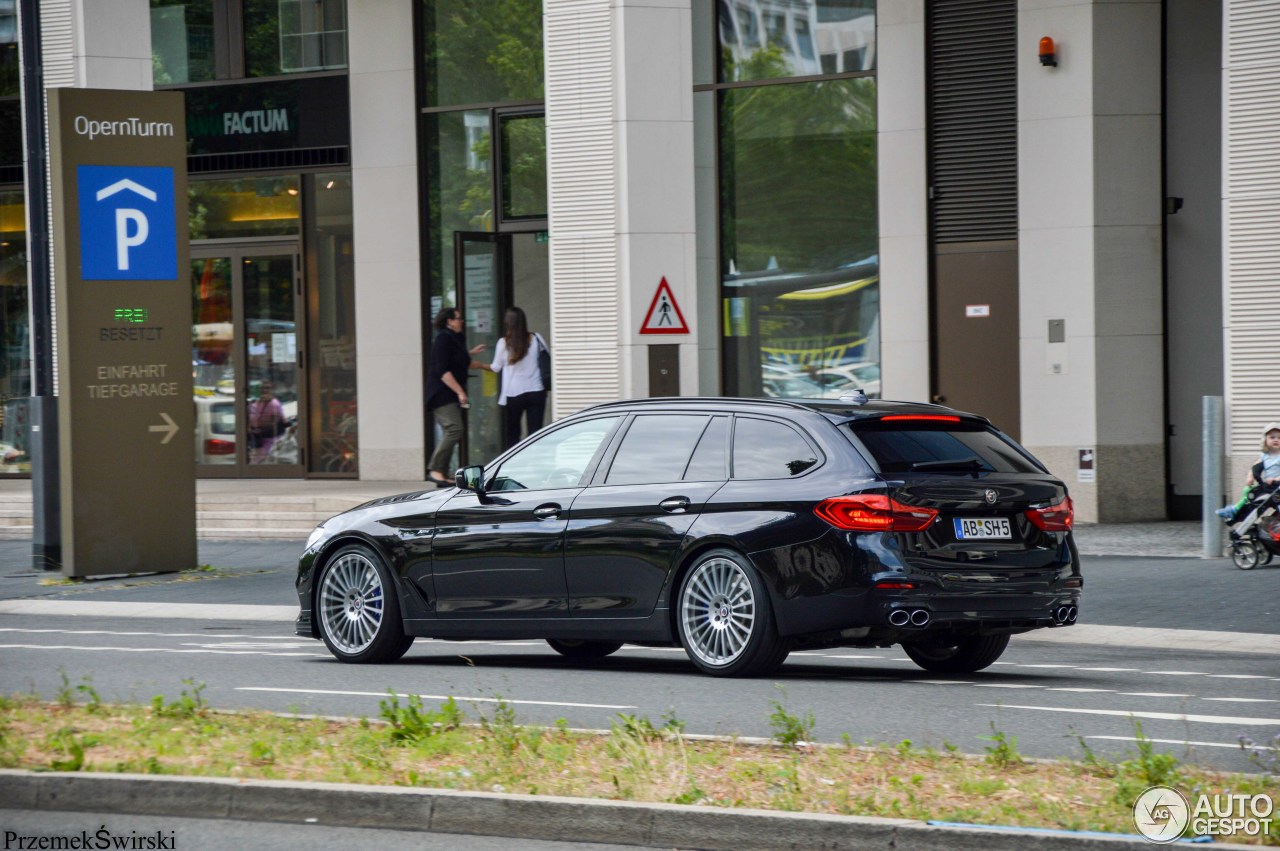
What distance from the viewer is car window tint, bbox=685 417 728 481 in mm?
10336

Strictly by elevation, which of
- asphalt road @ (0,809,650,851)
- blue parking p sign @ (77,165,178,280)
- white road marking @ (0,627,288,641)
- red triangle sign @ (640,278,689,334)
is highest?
blue parking p sign @ (77,165,178,280)

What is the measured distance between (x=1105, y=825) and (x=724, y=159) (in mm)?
16665

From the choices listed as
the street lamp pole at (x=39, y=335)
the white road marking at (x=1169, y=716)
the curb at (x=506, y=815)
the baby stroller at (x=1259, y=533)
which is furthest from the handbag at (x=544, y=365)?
the curb at (x=506, y=815)

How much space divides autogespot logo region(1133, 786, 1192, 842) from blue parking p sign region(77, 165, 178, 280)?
12848 mm

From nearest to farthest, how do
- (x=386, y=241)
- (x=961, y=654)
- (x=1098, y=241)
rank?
(x=961, y=654) → (x=1098, y=241) → (x=386, y=241)

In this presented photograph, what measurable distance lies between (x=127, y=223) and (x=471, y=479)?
745 cm

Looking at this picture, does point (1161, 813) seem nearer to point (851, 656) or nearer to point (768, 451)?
point (768, 451)

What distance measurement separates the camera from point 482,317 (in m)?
23.0

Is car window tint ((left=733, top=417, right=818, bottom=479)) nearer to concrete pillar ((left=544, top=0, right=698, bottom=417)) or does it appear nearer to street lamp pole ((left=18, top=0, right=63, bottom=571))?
concrete pillar ((left=544, top=0, right=698, bottom=417))

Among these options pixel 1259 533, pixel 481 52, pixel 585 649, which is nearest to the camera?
pixel 585 649

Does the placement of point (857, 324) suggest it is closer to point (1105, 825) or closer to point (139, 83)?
point (139, 83)

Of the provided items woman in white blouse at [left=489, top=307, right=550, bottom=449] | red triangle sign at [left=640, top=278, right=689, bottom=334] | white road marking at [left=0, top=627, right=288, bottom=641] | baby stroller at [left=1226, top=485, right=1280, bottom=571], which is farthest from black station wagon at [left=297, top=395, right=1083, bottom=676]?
woman in white blouse at [left=489, top=307, right=550, bottom=449]

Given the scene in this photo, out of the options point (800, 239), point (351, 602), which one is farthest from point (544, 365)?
point (351, 602)

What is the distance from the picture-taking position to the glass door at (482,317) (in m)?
22.2
